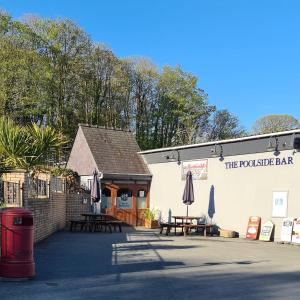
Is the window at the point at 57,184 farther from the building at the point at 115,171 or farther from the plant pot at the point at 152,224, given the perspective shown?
the plant pot at the point at 152,224

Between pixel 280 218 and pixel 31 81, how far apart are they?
2308cm

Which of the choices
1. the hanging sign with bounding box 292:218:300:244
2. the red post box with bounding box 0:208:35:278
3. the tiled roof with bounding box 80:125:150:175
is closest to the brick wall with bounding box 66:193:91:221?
the tiled roof with bounding box 80:125:150:175

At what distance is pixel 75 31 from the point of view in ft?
128

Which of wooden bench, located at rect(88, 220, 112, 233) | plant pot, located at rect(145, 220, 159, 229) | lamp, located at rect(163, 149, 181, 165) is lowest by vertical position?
plant pot, located at rect(145, 220, 159, 229)

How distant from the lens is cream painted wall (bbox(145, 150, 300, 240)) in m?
19.5

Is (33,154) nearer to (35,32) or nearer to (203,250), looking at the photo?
(203,250)

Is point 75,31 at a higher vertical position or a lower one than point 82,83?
higher

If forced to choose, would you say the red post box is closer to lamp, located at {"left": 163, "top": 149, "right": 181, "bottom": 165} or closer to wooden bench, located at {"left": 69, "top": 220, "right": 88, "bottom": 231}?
wooden bench, located at {"left": 69, "top": 220, "right": 88, "bottom": 231}

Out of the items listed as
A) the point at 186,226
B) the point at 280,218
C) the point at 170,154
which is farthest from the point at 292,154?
the point at 170,154

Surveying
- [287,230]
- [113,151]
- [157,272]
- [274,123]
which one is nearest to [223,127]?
[274,123]

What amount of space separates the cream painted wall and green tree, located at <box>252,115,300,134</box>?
83.5ft

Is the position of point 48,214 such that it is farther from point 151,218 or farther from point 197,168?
point 151,218

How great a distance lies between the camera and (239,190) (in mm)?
21812

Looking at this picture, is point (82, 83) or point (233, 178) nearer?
point (233, 178)
